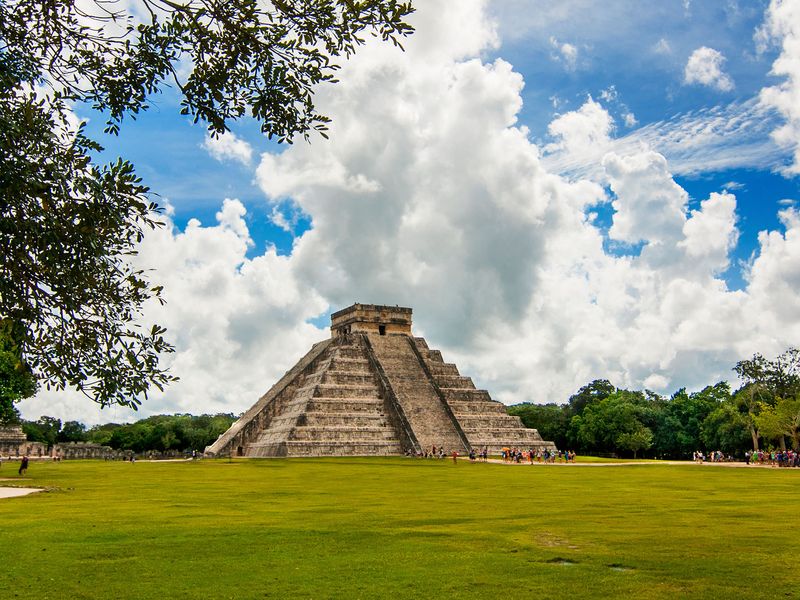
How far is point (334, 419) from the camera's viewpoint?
4806 cm

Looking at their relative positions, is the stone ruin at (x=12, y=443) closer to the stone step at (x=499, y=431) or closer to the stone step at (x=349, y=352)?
the stone step at (x=349, y=352)

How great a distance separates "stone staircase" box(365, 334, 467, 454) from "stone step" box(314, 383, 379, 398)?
1.62 meters

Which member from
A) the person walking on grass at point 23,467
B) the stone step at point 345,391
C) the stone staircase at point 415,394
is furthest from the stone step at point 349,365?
the person walking on grass at point 23,467

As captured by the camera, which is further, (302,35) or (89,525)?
(89,525)

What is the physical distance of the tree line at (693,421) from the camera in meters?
57.2

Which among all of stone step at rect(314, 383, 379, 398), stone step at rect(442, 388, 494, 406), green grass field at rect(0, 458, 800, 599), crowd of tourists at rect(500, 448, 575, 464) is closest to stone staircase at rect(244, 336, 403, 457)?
Answer: stone step at rect(314, 383, 379, 398)

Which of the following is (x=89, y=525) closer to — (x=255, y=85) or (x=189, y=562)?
(x=189, y=562)

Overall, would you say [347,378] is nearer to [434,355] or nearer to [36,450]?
[434,355]

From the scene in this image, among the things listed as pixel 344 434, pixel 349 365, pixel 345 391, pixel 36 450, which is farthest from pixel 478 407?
pixel 36 450

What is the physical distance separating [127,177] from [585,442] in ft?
238

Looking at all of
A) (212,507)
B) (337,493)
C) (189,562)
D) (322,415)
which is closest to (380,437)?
(322,415)

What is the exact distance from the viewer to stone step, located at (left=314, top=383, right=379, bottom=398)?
165 feet

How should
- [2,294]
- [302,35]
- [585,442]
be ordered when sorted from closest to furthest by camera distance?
1. [2,294]
2. [302,35]
3. [585,442]

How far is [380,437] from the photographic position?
4844cm
